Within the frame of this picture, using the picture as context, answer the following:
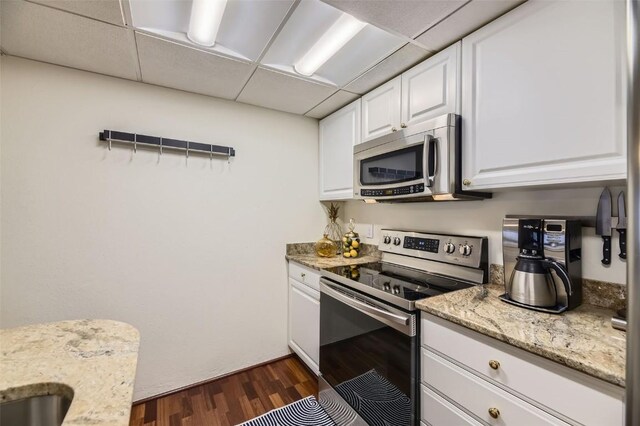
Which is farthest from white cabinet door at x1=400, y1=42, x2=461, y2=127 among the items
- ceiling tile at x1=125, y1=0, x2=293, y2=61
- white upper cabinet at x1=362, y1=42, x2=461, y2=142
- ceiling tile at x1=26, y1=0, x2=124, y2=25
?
ceiling tile at x1=26, y1=0, x2=124, y2=25

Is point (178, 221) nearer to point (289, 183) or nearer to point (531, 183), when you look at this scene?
point (289, 183)

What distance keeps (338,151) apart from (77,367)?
203 cm

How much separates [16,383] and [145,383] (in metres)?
1.54

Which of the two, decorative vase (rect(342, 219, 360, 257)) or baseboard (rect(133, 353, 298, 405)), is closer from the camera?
baseboard (rect(133, 353, 298, 405))

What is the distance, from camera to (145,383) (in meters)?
1.95

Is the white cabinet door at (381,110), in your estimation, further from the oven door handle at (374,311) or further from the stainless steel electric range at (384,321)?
the oven door handle at (374,311)

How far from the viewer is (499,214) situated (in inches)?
60.8

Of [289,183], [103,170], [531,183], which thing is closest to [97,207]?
[103,170]

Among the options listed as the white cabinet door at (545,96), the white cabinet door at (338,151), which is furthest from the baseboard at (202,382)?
the white cabinet door at (545,96)

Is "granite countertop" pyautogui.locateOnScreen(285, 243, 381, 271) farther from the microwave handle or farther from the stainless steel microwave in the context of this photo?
the microwave handle

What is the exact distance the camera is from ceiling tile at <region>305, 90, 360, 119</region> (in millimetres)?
2123

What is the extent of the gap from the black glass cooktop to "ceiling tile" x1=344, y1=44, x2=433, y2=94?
4.16 feet

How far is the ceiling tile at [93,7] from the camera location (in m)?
1.21

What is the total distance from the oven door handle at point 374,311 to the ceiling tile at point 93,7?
69.9 inches
